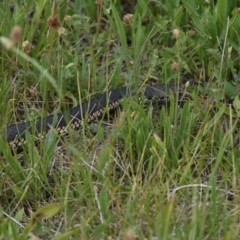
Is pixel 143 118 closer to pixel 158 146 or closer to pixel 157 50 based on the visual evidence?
pixel 158 146

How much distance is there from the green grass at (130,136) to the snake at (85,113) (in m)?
0.07

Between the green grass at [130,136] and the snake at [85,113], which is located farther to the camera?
the snake at [85,113]

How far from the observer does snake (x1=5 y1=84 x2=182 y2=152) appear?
3756 mm

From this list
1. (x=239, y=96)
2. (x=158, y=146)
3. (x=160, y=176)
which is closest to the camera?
(x=160, y=176)

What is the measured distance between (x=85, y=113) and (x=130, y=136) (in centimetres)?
38

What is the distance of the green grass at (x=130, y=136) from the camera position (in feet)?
9.66

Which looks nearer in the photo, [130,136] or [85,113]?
[130,136]

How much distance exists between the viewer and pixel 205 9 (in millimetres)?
4379

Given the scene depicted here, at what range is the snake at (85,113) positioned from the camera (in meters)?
3.76

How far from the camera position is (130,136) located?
3.54m

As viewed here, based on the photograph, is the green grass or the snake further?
the snake

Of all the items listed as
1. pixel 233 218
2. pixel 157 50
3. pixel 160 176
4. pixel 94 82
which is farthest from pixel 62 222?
pixel 157 50

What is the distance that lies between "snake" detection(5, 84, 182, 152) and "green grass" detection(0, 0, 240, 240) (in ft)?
0.23

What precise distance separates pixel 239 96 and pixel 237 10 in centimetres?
52
